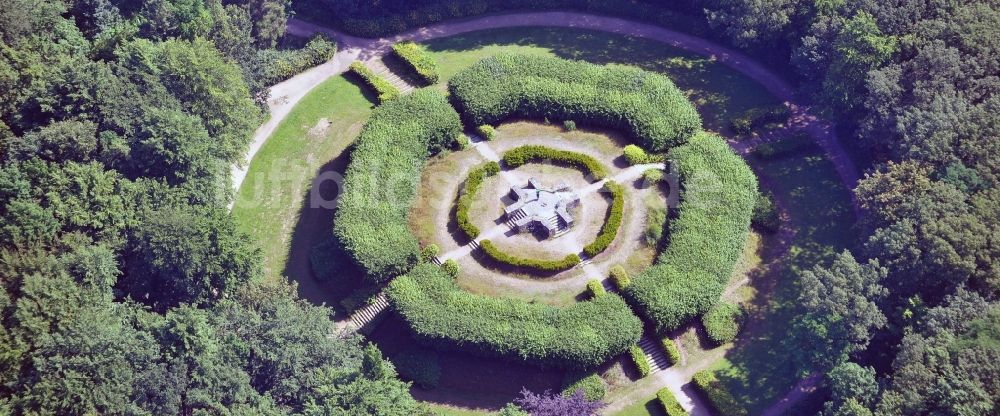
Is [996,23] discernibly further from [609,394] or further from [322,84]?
[322,84]

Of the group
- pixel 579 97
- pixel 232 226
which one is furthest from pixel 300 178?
pixel 579 97

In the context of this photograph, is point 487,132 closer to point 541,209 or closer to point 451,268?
point 541,209

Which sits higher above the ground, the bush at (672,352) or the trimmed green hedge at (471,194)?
the trimmed green hedge at (471,194)

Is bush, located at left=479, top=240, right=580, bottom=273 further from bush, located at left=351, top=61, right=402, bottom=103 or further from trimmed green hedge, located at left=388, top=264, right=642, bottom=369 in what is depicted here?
bush, located at left=351, top=61, right=402, bottom=103

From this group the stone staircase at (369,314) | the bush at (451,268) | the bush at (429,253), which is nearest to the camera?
the stone staircase at (369,314)

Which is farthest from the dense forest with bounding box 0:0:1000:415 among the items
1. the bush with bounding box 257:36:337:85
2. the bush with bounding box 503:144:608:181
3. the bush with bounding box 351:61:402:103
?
the bush with bounding box 503:144:608:181

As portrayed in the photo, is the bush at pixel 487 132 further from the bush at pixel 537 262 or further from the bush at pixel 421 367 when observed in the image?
the bush at pixel 421 367

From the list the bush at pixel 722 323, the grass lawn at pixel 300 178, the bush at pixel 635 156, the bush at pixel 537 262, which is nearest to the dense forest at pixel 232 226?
the grass lawn at pixel 300 178
